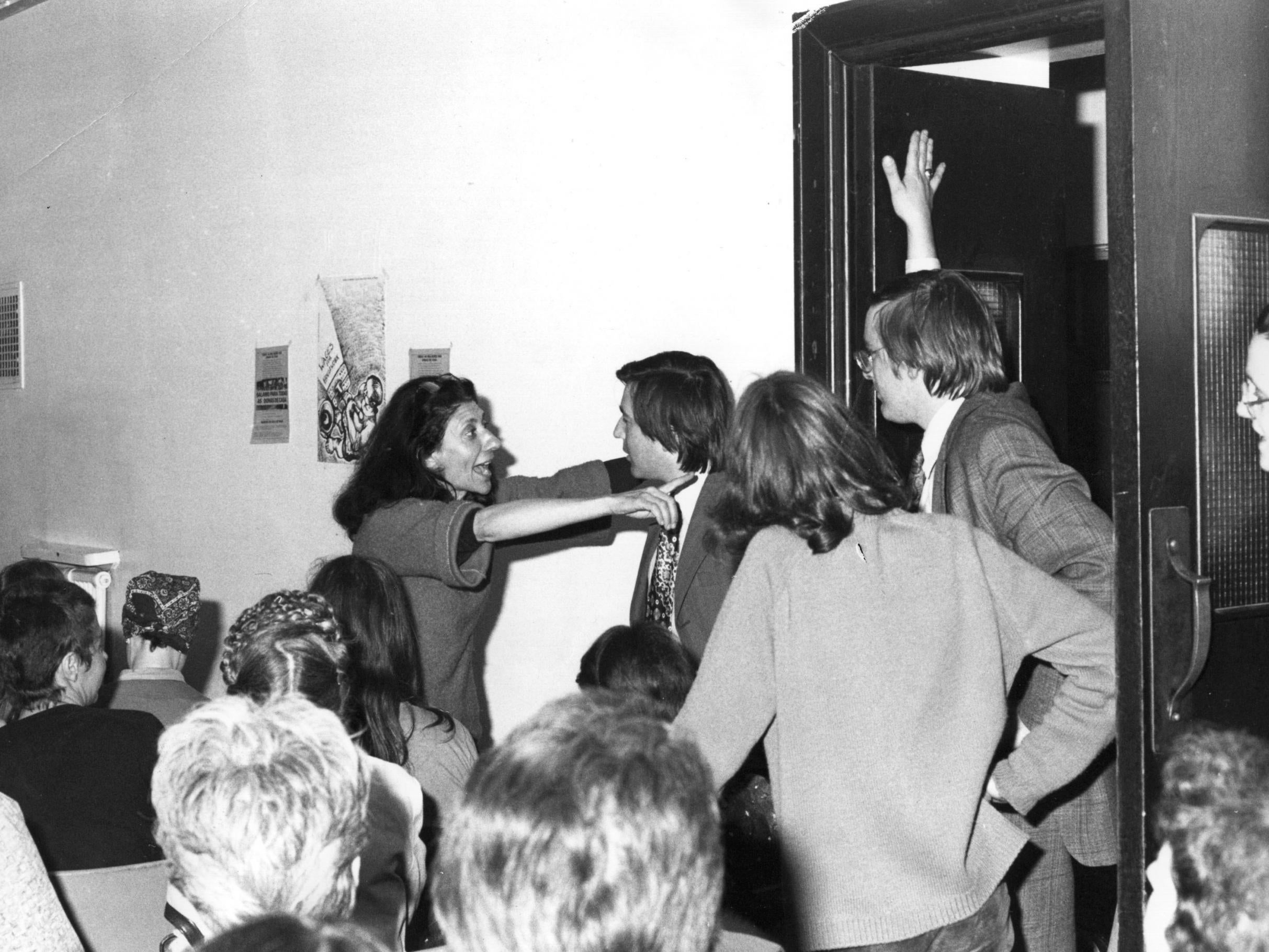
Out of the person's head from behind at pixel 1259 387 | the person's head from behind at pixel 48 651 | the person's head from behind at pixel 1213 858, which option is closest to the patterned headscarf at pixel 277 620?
the person's head from behind at pixel 48 651

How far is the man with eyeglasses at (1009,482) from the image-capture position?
2.45 m

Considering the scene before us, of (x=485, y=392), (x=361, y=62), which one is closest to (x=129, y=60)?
(x=361, y=62)

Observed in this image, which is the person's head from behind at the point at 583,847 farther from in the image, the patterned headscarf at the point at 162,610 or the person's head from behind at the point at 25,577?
the patterned headscarf at the point at 162,610

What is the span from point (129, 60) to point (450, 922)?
16.7 ft

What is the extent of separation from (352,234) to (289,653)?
252 centimetres

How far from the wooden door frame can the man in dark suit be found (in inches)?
9.7

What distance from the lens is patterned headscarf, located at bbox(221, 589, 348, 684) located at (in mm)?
2188

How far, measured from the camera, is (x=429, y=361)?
13.6 feet

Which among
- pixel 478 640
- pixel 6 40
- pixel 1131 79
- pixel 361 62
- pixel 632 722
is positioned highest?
pixel 6 40

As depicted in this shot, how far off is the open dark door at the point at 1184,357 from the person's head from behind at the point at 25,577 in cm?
228

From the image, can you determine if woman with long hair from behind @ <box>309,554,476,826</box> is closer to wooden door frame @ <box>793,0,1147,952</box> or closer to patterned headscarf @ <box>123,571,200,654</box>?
patterned headscarf @ <box>123,571,200,654</box>

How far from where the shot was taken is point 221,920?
145 cm

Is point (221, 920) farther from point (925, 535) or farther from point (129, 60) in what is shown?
point (129, 60)

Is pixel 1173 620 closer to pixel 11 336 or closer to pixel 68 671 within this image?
pixel 68 671
